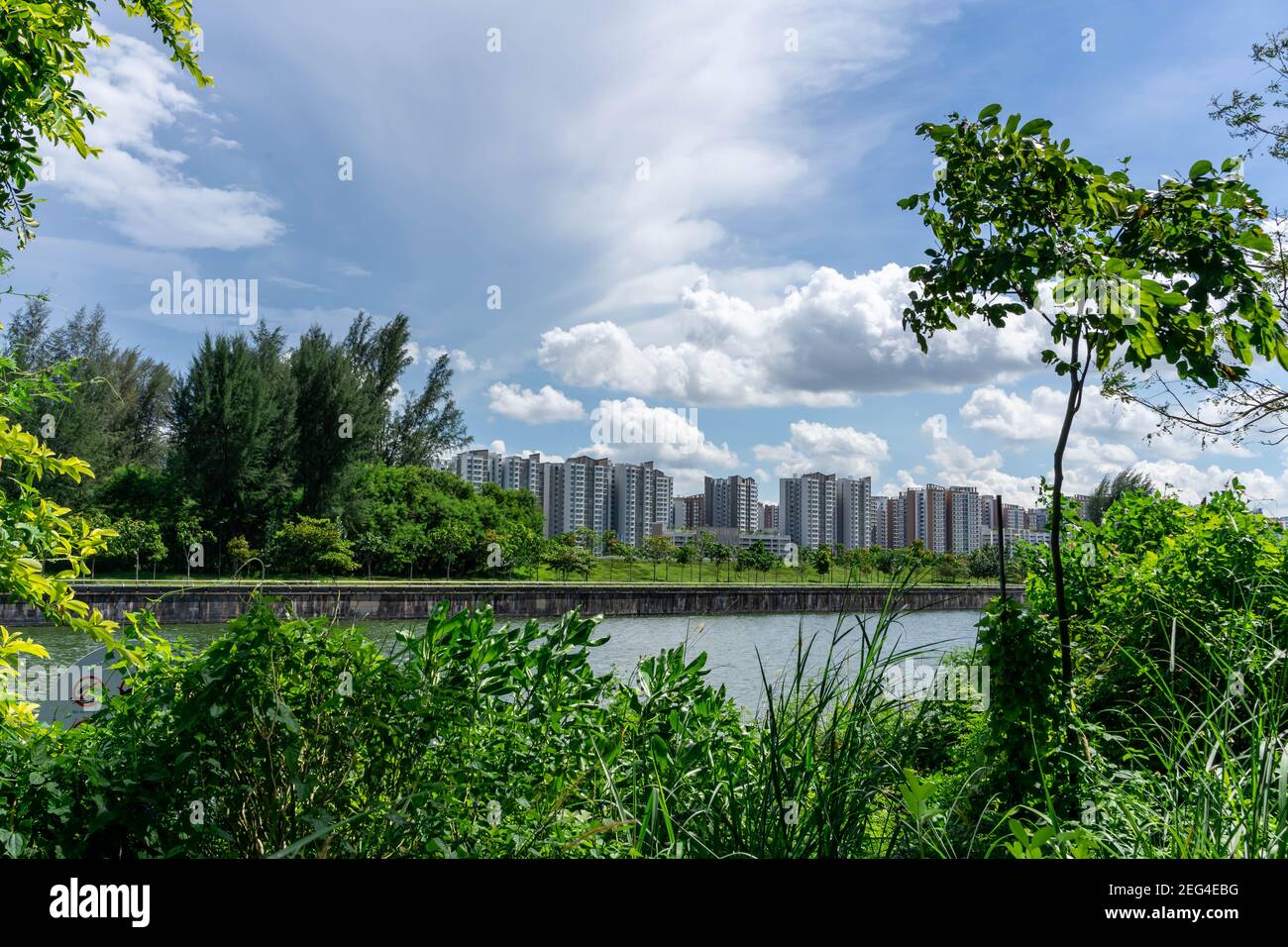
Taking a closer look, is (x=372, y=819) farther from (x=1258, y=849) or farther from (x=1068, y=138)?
(x=1068, y=138)

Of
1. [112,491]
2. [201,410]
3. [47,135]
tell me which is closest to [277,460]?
[201,410]

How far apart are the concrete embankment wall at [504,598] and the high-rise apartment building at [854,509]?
18.4 meters

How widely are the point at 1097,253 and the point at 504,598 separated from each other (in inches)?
756

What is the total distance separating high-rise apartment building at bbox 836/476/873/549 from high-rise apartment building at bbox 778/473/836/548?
0.84 metres

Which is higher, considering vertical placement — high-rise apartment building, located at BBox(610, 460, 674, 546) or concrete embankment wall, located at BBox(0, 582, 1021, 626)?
high-rise apartment building, located at BBox(610, 460, 674, 546)

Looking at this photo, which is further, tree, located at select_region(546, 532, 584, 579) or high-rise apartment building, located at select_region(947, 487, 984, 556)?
high-rise apartment building, located at select_region(947, 487, 984, 556)

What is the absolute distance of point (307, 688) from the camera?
1.56 metres

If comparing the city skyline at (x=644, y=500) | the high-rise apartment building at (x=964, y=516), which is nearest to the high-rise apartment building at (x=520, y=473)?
the city skyline at (x=644, y=500)

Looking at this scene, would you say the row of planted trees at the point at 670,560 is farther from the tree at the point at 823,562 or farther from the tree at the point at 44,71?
the tree at the point at 44,71

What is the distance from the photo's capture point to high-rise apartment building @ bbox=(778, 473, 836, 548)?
4856 centimetres

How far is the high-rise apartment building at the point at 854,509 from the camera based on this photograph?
4519cm

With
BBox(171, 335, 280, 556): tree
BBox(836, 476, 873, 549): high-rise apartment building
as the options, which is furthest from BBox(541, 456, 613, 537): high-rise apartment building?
BBox(171, 335, 280, 556): tree

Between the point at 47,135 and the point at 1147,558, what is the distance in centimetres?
368

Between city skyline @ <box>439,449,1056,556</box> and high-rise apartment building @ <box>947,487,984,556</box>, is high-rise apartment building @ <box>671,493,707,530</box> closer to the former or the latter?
city skyline @ <box>439,449,1056,556</box>
